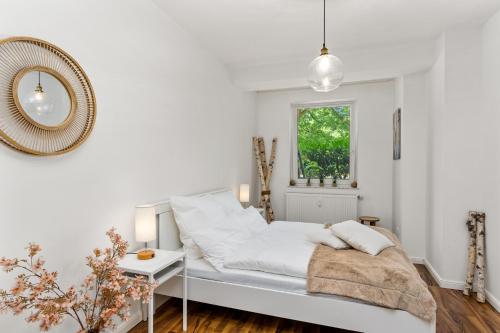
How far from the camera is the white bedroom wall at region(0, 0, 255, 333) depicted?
4.81 ft

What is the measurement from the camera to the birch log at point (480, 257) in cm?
258

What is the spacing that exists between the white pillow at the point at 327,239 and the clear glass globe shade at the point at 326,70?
4.30 feet

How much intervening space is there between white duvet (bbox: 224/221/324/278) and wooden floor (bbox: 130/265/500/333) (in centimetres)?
46

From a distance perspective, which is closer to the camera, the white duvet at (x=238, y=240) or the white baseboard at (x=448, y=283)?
the white duvet at (x=238, y=240)

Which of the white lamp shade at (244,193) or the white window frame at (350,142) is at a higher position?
the white window frame at (350,142)

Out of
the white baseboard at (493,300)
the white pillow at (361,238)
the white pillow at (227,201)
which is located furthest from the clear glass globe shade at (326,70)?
the white baseboard at (493,300)

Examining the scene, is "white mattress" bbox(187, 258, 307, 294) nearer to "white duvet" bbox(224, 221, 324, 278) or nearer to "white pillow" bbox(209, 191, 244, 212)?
"white duvet" bbox(224, 221, 324, 278)

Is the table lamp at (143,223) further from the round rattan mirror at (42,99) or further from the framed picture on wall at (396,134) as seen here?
the framed picture on wall at (396,134)

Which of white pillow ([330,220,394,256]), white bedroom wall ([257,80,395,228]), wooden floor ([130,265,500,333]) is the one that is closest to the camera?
wooden floor ([130,265,500,333])

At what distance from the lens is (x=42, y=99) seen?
5.00 ft

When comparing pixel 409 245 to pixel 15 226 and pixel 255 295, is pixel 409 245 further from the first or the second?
pixel 15 226

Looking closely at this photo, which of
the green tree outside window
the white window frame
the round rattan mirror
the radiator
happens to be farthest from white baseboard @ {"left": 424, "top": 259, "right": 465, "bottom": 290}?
the round rattan mirror

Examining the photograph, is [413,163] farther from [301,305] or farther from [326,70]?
[301,305]

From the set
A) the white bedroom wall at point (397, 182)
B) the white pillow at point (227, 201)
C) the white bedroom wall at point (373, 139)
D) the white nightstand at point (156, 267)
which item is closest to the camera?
the white nightstand at point (156, 267)
